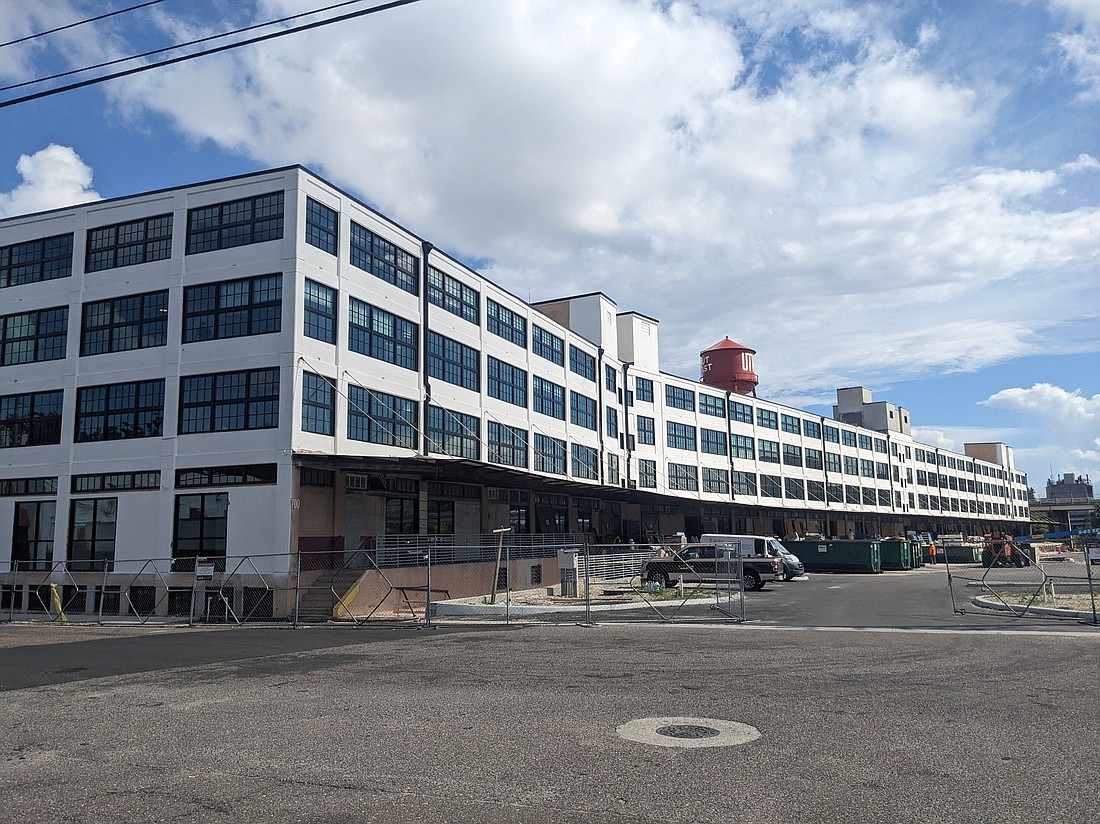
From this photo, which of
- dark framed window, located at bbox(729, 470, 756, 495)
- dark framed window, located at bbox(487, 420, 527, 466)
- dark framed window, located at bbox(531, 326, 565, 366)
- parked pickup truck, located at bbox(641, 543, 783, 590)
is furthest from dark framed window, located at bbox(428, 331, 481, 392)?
dark framed window, located at bbox(729, 470, 756, 495)

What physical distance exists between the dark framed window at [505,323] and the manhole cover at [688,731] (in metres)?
34.0

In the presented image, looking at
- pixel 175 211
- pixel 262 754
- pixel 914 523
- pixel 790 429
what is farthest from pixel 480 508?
pixel 914 523

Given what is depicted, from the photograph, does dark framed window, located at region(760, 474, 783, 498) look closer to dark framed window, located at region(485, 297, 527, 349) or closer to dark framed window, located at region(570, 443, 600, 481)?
dark framed window, located at region(570, 443, 600, 481)

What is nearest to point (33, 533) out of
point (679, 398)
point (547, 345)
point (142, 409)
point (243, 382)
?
point (142, 409)

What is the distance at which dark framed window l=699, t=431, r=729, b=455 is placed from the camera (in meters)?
67.9

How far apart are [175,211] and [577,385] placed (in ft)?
85.1

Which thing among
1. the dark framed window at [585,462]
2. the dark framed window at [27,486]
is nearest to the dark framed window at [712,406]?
the dark framed window at [585,462]

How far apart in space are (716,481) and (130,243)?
47518 mm

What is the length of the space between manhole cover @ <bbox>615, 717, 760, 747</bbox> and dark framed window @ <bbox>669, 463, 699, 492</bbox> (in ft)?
179

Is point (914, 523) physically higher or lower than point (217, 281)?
lower

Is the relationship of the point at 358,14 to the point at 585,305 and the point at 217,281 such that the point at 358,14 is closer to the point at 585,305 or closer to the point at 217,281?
the point at 217,281

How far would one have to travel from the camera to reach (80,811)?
6.46m

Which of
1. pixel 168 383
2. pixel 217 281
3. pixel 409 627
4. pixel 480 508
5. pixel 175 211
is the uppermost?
pixel 175 211

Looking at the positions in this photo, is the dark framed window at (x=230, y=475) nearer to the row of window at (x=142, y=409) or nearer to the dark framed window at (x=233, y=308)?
the row of window at (x=142, y=409)
